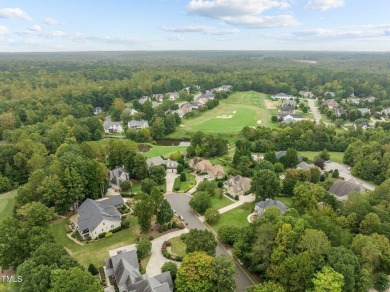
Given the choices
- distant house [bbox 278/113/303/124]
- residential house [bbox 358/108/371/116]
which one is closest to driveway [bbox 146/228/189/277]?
distant house [bbox 278/113/303/124]

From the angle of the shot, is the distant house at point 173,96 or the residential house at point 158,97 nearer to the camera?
the residential house at point 158,97

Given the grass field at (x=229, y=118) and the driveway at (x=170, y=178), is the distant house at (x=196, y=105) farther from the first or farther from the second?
the driveway at (x=170, y=178)

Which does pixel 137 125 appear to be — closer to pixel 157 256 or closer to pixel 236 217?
pixel 236 217

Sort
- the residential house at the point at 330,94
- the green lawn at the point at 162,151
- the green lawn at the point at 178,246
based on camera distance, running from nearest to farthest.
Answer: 1. the green lawn at the point at 178,246
2. the green lawn at the point at 162,151
3. the residential house at the point at 330,94

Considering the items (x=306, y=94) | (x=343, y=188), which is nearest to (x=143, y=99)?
(x=306, y=94)

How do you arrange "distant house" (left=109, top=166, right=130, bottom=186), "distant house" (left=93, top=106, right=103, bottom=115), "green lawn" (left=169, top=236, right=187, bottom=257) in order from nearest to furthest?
1. "green lawn" (left=169, top=236, right=187, bottom=257)
2. "distant house" (left=109, top=166, right=130, bottom=186)
3. "distant house" (left=93, top=106, right=103, bottom=115)

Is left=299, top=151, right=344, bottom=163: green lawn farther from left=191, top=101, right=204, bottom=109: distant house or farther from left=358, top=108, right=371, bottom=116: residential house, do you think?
left=191, top=101, right=204, bottom=109: distant house

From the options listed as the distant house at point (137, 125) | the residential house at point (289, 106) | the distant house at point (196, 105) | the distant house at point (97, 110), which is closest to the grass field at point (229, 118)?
the distant house at point (196, 105)
